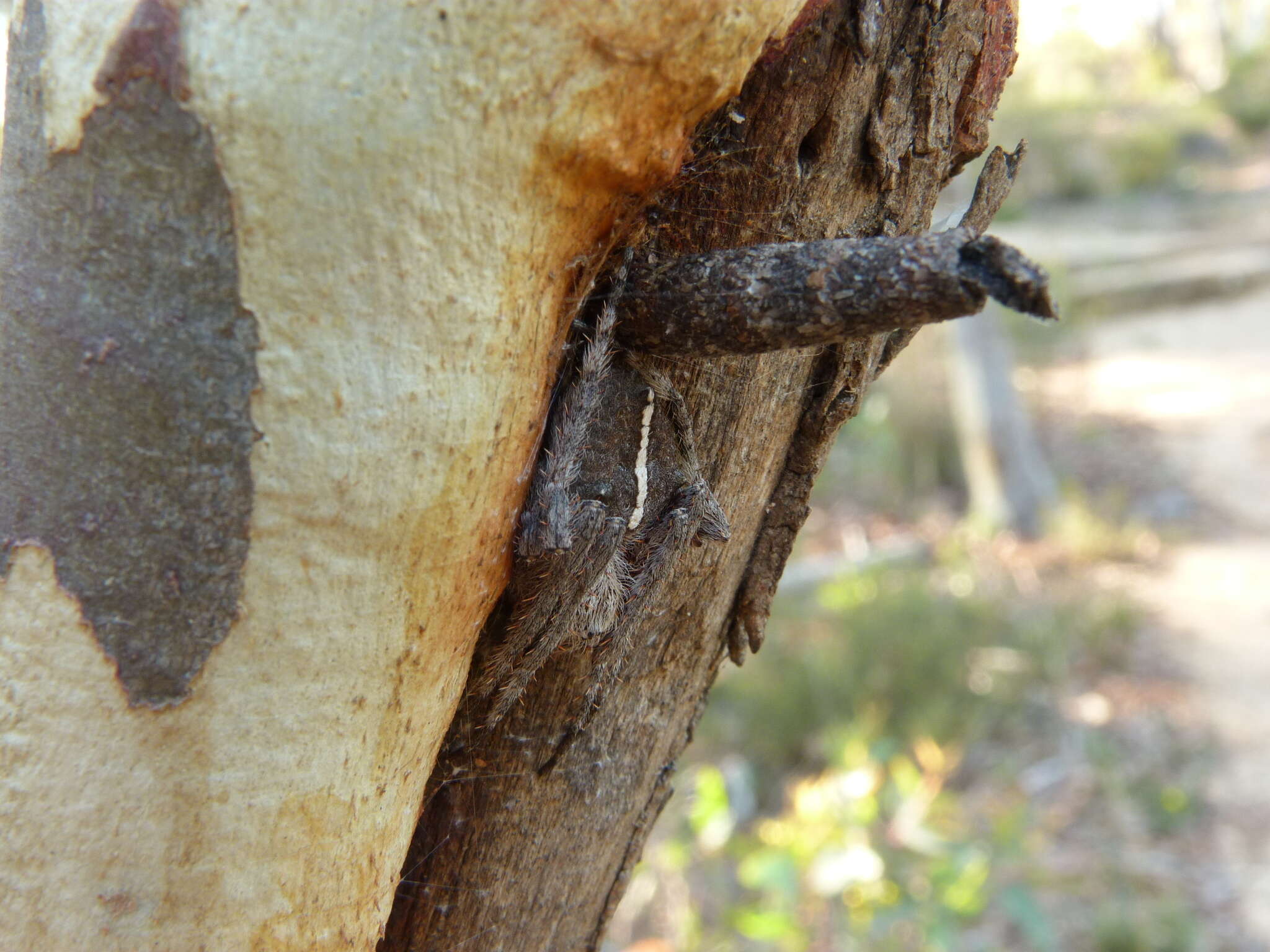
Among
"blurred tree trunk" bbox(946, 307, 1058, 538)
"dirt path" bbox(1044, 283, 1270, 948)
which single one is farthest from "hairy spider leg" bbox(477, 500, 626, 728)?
"blurred tree trunk" bbox(946, 307, 1058, 538)

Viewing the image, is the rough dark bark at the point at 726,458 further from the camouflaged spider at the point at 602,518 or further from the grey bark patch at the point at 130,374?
the grey bark patch at the point at 130,374

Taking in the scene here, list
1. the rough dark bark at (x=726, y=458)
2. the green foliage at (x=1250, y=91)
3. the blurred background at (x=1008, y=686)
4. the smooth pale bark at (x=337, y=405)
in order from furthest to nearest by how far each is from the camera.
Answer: the green foliage at (x=1250, y=91), the blurred background at (x=1008, y=686), the rough dark bark at (x=726, y=458), the smooth pale bark at (x=337, y=405)

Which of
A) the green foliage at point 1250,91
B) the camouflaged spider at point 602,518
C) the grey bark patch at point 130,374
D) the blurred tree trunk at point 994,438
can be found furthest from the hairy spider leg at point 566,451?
the green foliage at point 1250,91

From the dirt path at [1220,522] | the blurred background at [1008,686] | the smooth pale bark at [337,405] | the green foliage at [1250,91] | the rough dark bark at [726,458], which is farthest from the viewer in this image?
the green foliage at [1250,91]

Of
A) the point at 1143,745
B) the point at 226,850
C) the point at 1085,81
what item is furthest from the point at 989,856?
the point at 1085,81

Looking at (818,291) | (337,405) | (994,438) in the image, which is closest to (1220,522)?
(994,438)

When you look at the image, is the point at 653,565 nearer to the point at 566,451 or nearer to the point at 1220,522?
the point at 566,451

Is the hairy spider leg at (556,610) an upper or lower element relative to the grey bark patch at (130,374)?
lower
